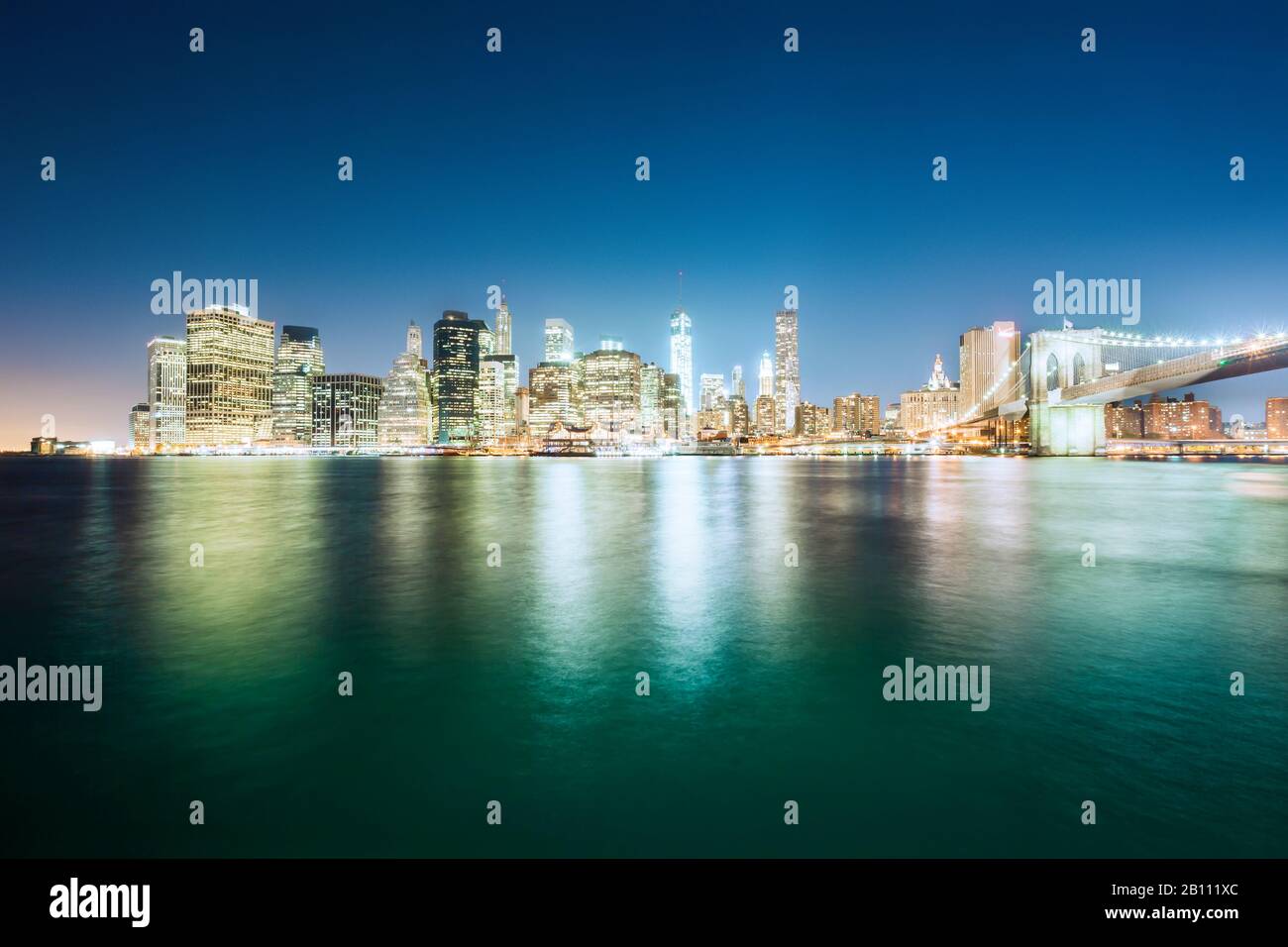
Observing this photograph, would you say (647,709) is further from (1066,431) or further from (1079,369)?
(1079,369)

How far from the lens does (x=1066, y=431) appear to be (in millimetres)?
121500

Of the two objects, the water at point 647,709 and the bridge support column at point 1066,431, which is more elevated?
the bridge support column at point 1066,431

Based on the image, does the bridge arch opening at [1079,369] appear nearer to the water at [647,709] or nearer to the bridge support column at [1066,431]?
the bridge support column at [1066,431]

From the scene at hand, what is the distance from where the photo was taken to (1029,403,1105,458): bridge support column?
119125 mm

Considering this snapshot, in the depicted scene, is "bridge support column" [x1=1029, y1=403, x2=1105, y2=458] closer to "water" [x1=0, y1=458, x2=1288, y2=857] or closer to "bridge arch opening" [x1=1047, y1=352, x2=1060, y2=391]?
"bridge arch opening" [x1=1047, y1=352, x2=1060, y2=391]

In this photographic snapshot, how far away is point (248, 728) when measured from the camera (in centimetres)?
810

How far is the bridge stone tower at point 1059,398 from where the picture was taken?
383ft

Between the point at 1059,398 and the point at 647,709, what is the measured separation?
13420 cm

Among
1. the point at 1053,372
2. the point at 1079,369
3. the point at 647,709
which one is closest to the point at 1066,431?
the point at 1053,372

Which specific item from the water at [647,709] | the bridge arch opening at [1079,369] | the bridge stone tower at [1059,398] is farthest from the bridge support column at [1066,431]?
the water at [647,709]

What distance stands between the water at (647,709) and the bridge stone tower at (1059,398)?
112668mm
